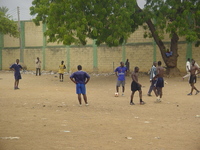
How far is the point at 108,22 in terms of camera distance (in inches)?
942

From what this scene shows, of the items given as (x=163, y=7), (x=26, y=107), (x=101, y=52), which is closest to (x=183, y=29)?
(x=163, y=7)

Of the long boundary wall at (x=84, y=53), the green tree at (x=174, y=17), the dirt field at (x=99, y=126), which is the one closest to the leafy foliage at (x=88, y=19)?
the green tree at (x=174, y=17)

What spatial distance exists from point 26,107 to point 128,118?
3813 mm

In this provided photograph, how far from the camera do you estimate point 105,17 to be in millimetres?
24000

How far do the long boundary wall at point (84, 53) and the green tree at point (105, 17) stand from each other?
18.8 feet

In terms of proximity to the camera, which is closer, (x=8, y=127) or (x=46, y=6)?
(x=8, y=127)

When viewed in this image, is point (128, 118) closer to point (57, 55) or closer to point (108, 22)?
point (108, 22)

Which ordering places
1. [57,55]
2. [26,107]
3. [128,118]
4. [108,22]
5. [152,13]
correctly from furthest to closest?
1. [57,55]
2. [152,13]
3. [108,22]
4. [26,107]
5. [128,118]

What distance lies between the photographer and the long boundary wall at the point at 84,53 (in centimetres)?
3188

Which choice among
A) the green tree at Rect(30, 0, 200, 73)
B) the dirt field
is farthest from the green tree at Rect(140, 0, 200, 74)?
the dirt field

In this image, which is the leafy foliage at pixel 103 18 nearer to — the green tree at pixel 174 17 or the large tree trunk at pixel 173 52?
the green tree at pixel 174 17

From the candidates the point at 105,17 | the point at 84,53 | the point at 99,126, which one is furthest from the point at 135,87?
the point at 84,53

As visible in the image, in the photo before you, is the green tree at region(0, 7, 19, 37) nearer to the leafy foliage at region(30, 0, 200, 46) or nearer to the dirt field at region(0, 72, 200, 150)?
the leafy foliage at region(30, 0, 200, 46)

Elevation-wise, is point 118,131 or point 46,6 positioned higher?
point 46,6
